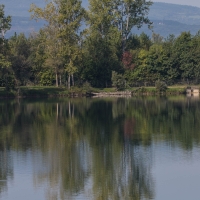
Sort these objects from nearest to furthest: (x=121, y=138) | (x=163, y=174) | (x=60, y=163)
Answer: (x=163, y=174) → (x=60, y=163) → (x=121, y=138)

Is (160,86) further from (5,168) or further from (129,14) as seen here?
(5,168)

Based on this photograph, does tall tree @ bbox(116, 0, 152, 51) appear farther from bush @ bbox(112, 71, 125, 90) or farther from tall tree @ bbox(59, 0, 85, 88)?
tall tree @ bbox(59, 0, 85, 88)

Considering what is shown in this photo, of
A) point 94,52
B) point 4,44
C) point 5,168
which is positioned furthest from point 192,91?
point 5,168

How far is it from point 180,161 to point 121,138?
7492mm

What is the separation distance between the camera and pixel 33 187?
19969mm

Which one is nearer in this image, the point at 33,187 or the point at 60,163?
the point at 33,187

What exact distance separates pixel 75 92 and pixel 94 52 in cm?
681

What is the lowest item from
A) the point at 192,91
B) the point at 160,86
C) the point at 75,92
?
the point at 192,91

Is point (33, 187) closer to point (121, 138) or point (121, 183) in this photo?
point (121, 183)

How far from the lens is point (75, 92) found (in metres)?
70.4

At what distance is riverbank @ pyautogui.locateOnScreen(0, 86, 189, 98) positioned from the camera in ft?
220

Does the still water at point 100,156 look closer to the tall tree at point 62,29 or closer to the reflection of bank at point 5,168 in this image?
the reflection of bank at point 5,168

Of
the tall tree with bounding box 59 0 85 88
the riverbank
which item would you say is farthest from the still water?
the tall tree with bounding box 59 0 85 88

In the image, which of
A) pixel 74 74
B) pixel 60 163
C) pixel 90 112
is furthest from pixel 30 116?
pixel 74 74
